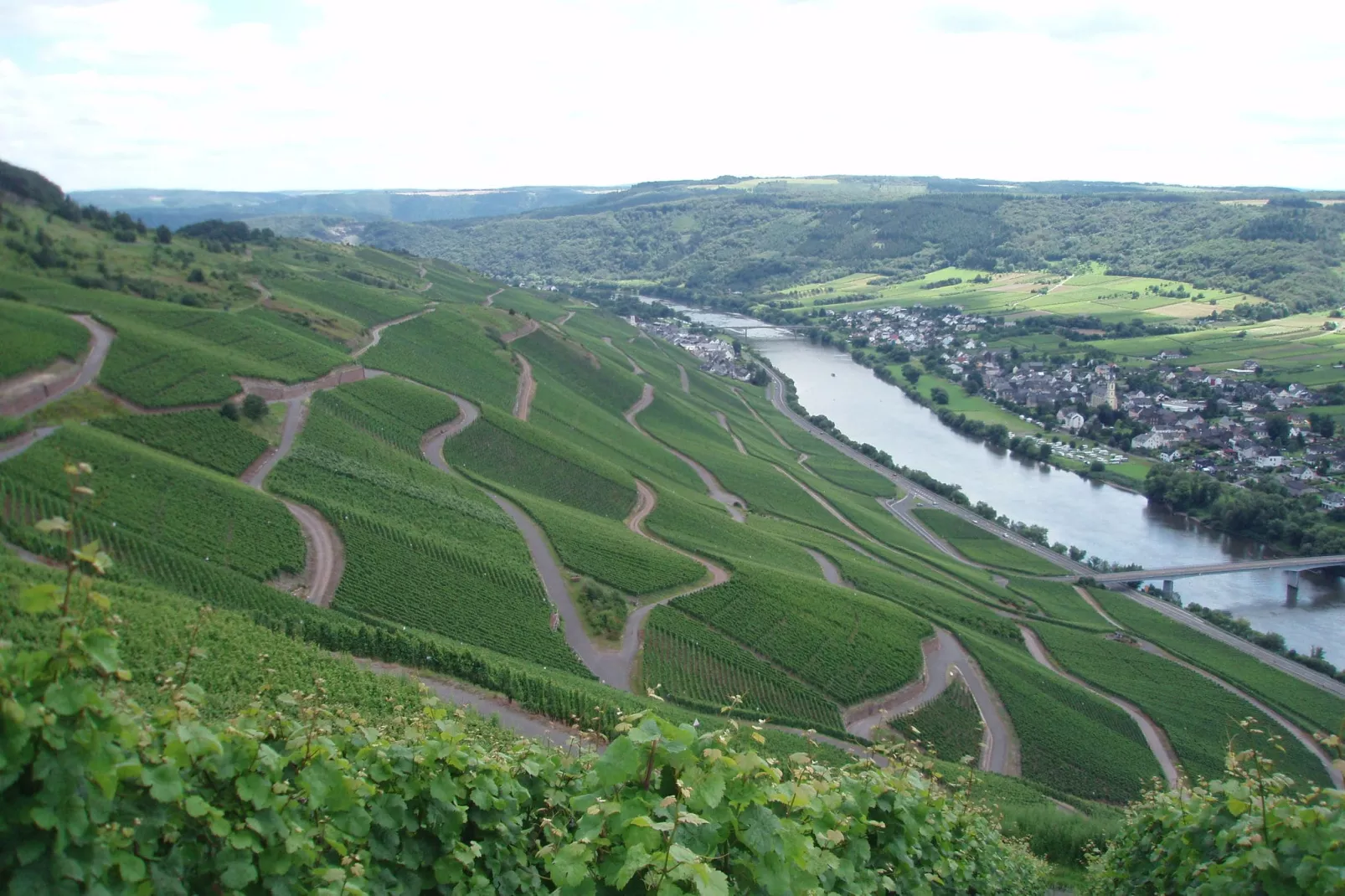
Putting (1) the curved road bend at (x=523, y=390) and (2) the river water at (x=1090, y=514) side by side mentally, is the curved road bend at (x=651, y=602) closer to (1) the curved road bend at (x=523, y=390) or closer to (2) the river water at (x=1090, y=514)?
(1) the curved road bend at (x=523, y=390)

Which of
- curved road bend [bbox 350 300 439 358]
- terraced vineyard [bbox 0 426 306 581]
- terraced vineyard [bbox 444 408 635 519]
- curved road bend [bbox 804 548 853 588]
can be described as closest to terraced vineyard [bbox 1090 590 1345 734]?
curved road bend [bbox 804 548 853 588]

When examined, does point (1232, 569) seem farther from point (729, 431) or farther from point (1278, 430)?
point (729, 431)

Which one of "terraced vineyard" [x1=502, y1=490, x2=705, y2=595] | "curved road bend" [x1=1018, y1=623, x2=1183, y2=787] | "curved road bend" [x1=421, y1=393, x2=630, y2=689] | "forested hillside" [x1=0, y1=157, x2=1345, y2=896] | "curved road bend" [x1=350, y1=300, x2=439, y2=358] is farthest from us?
"curved road bend" [x1=350, y1=300, x2=439, y2=358]

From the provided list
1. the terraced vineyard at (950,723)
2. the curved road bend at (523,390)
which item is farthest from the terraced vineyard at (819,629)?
the curved road bend at (523,390)

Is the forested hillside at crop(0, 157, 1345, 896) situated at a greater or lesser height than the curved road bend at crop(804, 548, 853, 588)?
greater

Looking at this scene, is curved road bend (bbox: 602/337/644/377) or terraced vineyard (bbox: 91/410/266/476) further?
curved road bend (bbox: 602/337/644/377)

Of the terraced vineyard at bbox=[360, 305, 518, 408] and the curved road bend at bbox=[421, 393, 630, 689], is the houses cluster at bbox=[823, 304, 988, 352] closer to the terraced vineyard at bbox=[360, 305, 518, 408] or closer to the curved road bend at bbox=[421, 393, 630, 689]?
the terraced vineyard at bbox=[360, 305, 518, 408]
